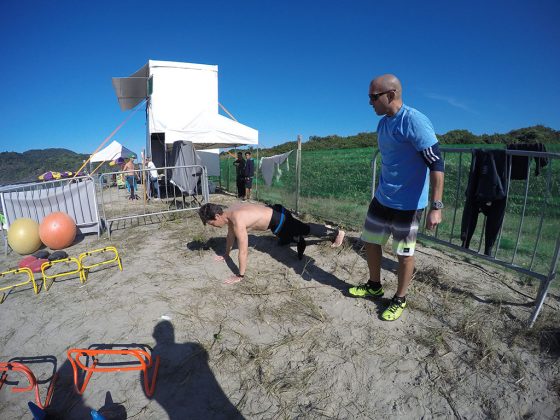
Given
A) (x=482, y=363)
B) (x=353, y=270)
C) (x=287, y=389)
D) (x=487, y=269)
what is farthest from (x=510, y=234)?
(x=287, y=389)

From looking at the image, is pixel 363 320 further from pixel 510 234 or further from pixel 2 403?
pixel 510 234

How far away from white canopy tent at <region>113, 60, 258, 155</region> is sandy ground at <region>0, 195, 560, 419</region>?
6.31 m

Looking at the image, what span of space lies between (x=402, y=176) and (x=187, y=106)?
8813 mm

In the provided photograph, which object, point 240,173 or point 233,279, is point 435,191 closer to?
point 233,279

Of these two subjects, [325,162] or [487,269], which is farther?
[325,162]

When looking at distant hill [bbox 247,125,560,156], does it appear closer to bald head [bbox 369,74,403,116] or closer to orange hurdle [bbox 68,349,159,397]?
bald head [bbox 369,74,403,116]

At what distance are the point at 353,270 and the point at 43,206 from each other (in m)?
5.76

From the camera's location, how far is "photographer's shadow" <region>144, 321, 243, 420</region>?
1.88 m

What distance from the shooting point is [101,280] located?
3807 mm

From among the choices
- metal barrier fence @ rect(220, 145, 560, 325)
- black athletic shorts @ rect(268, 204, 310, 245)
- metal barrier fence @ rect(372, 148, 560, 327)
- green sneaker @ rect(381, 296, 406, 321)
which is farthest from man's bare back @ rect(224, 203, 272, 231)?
metal barrier fence @ rect(220, 145, 560, 325)

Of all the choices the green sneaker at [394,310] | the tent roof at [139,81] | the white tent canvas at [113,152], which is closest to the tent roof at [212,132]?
the tent roof at [139,81]

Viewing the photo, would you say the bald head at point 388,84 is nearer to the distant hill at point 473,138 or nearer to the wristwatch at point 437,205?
the wristwatch at point 437,205

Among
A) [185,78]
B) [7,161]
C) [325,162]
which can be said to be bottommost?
[7,161]

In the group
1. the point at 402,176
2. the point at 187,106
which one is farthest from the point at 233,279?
the point at 187,106
